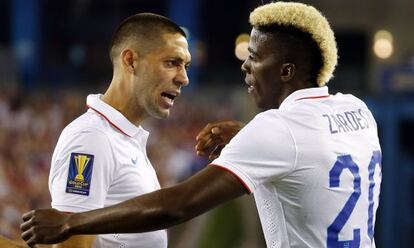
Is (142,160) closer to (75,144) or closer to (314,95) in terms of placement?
(75,144)

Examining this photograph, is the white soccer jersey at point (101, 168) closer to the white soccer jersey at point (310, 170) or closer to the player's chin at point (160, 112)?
the player's chin at point (160, 112)

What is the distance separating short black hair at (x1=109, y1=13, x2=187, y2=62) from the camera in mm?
4426

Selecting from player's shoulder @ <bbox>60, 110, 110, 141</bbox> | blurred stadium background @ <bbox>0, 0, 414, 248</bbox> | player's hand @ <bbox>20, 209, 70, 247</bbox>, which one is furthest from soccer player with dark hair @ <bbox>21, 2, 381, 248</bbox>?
blurred stadium background @ <bbox>0, 0, 414, 248</bbox>

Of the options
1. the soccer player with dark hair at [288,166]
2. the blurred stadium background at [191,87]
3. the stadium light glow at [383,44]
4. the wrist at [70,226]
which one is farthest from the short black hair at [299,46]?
the stadium light glow at [383,44]

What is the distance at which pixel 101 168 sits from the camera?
3912 mm

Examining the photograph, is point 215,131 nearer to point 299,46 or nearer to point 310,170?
point 299,46

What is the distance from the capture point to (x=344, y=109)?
145 inches

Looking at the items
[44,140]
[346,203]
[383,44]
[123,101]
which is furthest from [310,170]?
[383,44]

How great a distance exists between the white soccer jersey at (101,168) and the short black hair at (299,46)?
0.89 metres

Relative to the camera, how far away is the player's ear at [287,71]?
362cm

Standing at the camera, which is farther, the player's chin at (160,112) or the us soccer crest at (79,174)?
the player's chin at (160,112)

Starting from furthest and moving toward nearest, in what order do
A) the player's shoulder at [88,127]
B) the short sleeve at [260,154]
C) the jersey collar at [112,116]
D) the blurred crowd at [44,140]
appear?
the blurred crowd at [44,140], the jersey collar at [112,116], the player's shoulder at [88,127], the short sleeve at [260,154]

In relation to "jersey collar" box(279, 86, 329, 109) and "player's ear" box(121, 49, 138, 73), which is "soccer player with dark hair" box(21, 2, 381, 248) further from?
"player's ear" box(121, 49, 138, 73)

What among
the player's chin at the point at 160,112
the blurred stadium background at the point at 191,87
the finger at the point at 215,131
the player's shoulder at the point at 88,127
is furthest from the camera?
the blurred stadium background at the point at 191,87
